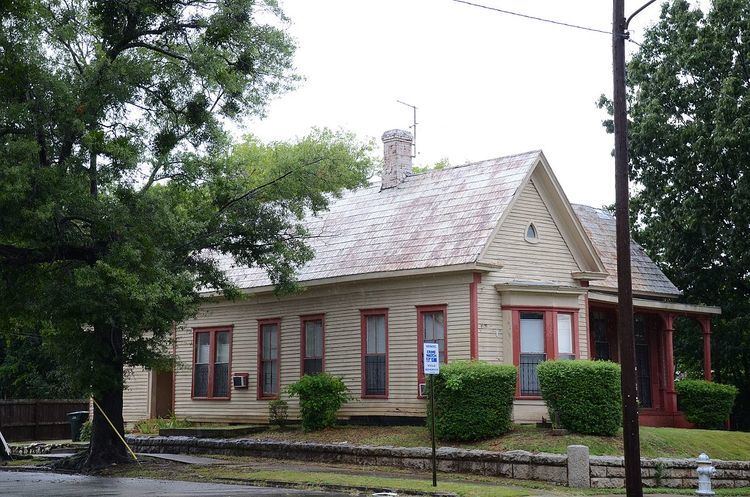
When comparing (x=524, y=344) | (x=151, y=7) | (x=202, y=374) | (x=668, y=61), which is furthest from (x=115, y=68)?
(x=668, y=61)

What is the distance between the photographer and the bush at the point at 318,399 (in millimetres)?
27297

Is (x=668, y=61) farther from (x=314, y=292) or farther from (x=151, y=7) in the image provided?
(x=151, y=7)

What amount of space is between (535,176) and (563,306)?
372 centimetres

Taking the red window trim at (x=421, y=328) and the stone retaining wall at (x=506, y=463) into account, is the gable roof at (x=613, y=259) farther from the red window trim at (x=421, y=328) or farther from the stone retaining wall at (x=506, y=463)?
the stone retaining wall at (x=506, y=463)

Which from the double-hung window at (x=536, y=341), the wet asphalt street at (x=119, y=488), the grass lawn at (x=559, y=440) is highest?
the double-hung window at (x=536, y=341)

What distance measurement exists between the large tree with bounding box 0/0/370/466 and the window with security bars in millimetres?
4092

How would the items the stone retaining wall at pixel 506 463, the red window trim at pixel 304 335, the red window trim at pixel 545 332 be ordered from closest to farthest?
the stone retaining wall at pixel 506 463, the red window trim at pixel 545 332, the red window trim at pixel 304 335

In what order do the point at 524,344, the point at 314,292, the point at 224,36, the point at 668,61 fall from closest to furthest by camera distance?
the point at 224,36 < the point at 524,344 < the point at 314,292 < the point at 668,61

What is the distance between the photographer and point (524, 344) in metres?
25.9

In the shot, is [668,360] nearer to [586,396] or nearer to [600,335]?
[600,335]

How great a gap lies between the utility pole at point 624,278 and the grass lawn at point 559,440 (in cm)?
566

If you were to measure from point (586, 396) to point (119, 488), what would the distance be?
33.4 feet

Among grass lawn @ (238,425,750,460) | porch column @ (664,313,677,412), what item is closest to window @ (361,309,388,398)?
grass lawn @ (238,425,750,460)

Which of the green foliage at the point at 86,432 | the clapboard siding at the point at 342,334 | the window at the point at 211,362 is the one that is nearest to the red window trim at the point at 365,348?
the clapboard siding at the point at 342,334
